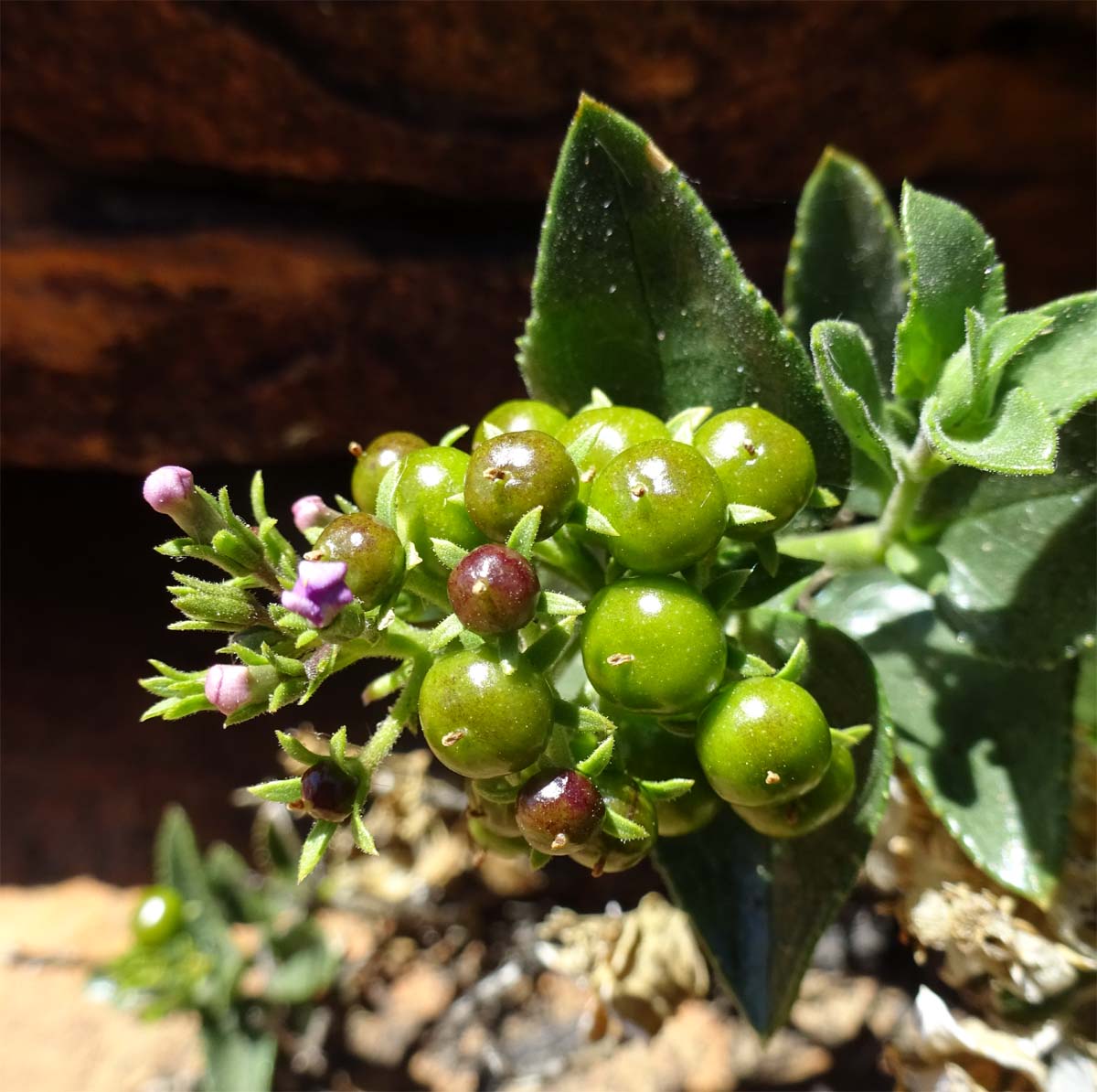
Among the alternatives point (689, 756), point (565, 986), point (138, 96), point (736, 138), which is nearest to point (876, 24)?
point (736, 138)

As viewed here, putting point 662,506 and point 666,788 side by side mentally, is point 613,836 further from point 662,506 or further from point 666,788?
point 662,506

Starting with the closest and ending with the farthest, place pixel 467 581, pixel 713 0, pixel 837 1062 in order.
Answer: pixel 467 581 → pixel 713 0 → pixel 837 1062

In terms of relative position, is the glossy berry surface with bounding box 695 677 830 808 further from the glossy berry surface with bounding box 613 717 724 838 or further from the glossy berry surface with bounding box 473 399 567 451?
the glossy berry surface with bounding box 473 399 567 451

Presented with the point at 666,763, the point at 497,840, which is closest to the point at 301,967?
the point at 497,840

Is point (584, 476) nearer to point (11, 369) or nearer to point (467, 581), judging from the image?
point (467, 581)

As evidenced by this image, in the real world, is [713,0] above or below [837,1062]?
above

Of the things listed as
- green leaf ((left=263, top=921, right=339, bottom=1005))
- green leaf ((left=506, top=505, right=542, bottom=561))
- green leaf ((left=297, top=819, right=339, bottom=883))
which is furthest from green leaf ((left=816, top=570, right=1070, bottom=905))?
green leaf ((left=263, top=921, right=339, bottom=1005))

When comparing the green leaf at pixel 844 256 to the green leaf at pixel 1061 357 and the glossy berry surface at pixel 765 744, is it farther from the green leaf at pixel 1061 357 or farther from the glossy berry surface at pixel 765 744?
the glossy berry surface at pixel 765 744
